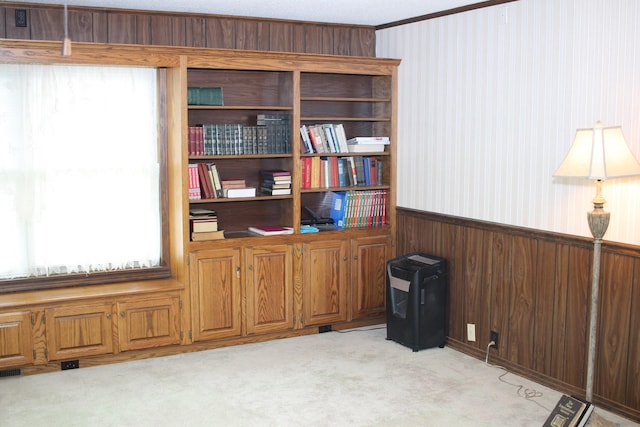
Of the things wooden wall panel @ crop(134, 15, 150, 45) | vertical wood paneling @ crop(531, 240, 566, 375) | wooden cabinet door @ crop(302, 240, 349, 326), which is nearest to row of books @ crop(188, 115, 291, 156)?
wooden wall panel @ crop(134, 15, 150, 45)

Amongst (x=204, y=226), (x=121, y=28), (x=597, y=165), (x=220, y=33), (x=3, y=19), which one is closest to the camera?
(x=597, y=165)

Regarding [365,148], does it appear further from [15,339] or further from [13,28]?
[15,339]

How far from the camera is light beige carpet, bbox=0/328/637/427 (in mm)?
4133

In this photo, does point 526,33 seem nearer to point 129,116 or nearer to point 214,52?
point 214,52

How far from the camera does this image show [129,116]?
17.5 feet

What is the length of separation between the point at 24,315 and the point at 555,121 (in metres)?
3.63

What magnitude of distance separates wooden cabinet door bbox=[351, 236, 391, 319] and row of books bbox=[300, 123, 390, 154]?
741 millimetres

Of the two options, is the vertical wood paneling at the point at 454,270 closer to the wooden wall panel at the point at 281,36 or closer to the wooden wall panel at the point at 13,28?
the wooden wall panel at the point at 281,36

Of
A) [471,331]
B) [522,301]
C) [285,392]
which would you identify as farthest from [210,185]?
[522,301]

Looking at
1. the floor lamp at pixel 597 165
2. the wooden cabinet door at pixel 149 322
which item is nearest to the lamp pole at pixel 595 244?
the floor lamp at pixel 597 165

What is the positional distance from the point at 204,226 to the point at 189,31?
1473 millimetres

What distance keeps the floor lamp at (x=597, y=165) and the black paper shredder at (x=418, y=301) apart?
152 centimetres

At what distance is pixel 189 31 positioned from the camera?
545 centimetres

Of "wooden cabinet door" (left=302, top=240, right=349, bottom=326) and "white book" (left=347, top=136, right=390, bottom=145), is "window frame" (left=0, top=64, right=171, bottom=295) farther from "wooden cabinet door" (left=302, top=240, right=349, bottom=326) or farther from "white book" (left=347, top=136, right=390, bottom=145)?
"white book" (left=347, top=136, right=390, bottom=145)
